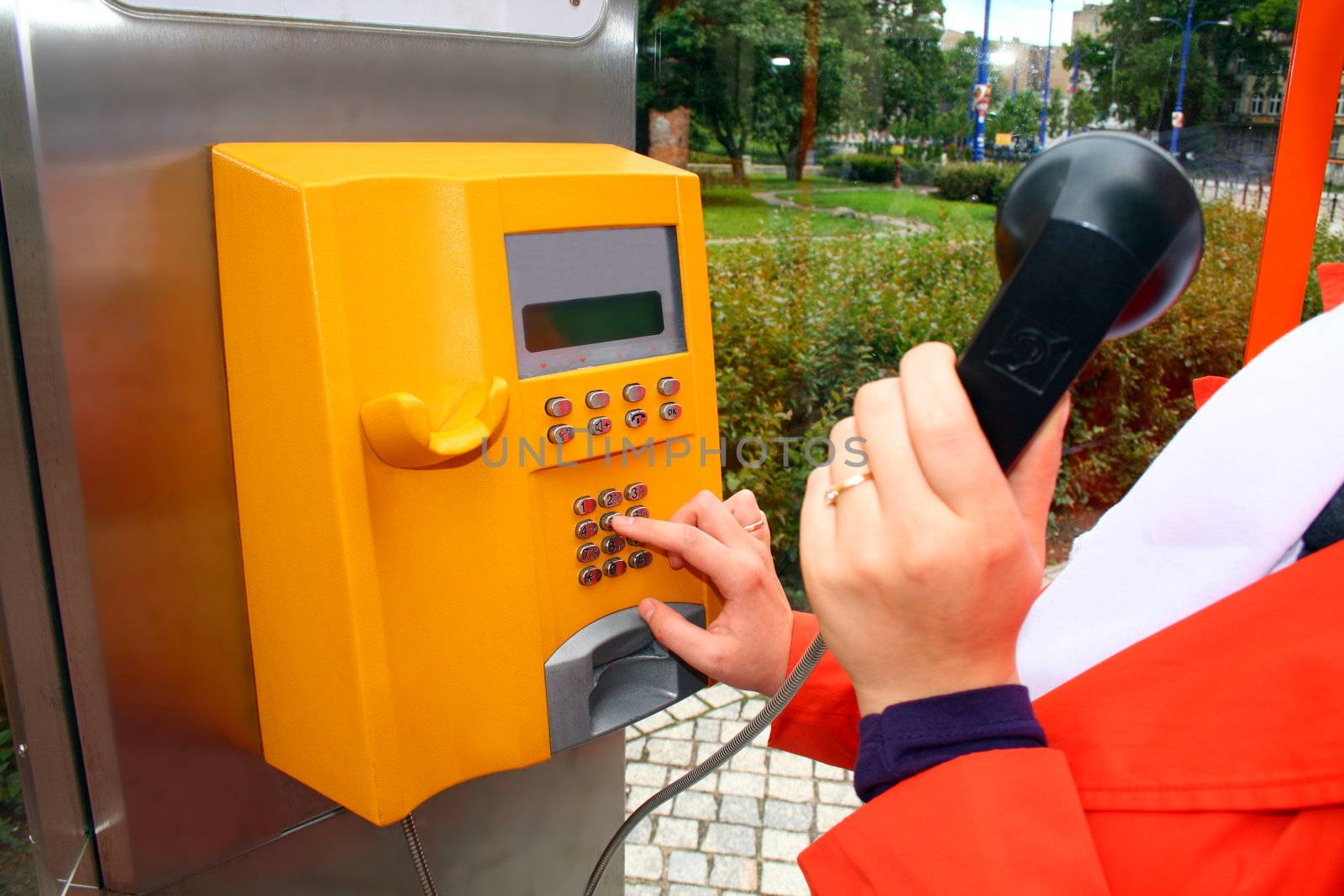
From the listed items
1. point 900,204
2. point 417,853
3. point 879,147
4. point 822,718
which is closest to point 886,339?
point 900,204

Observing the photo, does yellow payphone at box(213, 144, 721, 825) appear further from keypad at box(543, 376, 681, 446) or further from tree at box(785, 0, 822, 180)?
tree at box(785, 0, 822, 180)

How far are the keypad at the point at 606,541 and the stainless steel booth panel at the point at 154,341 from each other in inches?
6.3

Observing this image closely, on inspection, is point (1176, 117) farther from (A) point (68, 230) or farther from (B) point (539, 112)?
(A) point (68, 230)

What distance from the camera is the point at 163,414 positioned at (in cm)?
88

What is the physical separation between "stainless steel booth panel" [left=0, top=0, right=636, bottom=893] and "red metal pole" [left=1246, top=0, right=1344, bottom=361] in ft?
6.47

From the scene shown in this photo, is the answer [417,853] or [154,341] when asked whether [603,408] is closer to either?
[154,341]

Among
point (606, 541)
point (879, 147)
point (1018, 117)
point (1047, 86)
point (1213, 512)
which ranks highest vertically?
point (1047, 86)

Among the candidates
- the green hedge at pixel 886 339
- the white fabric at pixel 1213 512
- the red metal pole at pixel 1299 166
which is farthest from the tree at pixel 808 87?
the white fabric at pixel 1213 512

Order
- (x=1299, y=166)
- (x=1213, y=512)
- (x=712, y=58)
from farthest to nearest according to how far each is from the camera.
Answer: (x=712, y=58) < (x=1299, y=166) < (x=1213, y=512)

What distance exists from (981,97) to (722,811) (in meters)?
2.52

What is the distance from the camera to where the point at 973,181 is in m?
3.65

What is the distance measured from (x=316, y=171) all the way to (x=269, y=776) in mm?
600

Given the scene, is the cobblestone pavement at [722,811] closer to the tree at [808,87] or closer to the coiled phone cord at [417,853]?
the coiled phone cord at [417,853]

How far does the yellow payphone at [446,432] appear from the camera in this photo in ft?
2.78
